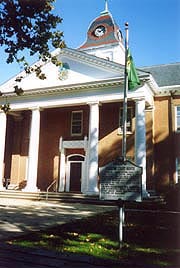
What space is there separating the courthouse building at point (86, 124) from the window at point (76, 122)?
8 cm

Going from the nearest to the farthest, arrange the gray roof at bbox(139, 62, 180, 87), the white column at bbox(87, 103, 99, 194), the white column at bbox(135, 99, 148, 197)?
the white column at bbox(135, 99, 148, 197) < the white column at bbox(87, 103, 99, 194) < the gray roof at bbox(139, 62, 180, 87)

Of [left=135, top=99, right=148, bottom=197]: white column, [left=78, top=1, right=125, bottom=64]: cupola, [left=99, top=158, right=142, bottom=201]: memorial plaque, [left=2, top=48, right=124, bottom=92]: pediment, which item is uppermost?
[left=78, top=1, right=125, bottom=64]: cupola

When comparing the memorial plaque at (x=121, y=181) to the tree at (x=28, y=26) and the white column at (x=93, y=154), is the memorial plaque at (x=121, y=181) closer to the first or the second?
→ the tree at (x=28, y=26)

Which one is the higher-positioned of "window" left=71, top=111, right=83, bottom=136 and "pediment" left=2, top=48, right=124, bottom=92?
"pediment" left=2, top=48, right=124, bottom=92

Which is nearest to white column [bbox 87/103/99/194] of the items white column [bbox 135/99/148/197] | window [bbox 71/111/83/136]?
white column [bbox 135/99/148/197]

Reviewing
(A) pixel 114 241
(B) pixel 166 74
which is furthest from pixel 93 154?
(A) pixel 114 241

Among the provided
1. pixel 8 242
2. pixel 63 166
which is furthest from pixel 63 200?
pixel 8 242

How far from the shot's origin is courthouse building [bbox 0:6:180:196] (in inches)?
810

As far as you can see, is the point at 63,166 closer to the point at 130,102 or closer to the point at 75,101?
the point at 75,101

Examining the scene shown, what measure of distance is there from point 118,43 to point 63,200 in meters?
26.5

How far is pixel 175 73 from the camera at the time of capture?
2439 cm

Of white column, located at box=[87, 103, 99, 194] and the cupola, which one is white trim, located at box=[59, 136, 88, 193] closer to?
white column, located at box=[87, 103, 99, 194]

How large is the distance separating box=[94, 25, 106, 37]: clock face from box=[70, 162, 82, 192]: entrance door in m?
23.7

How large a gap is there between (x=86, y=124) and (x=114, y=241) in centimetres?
1740
